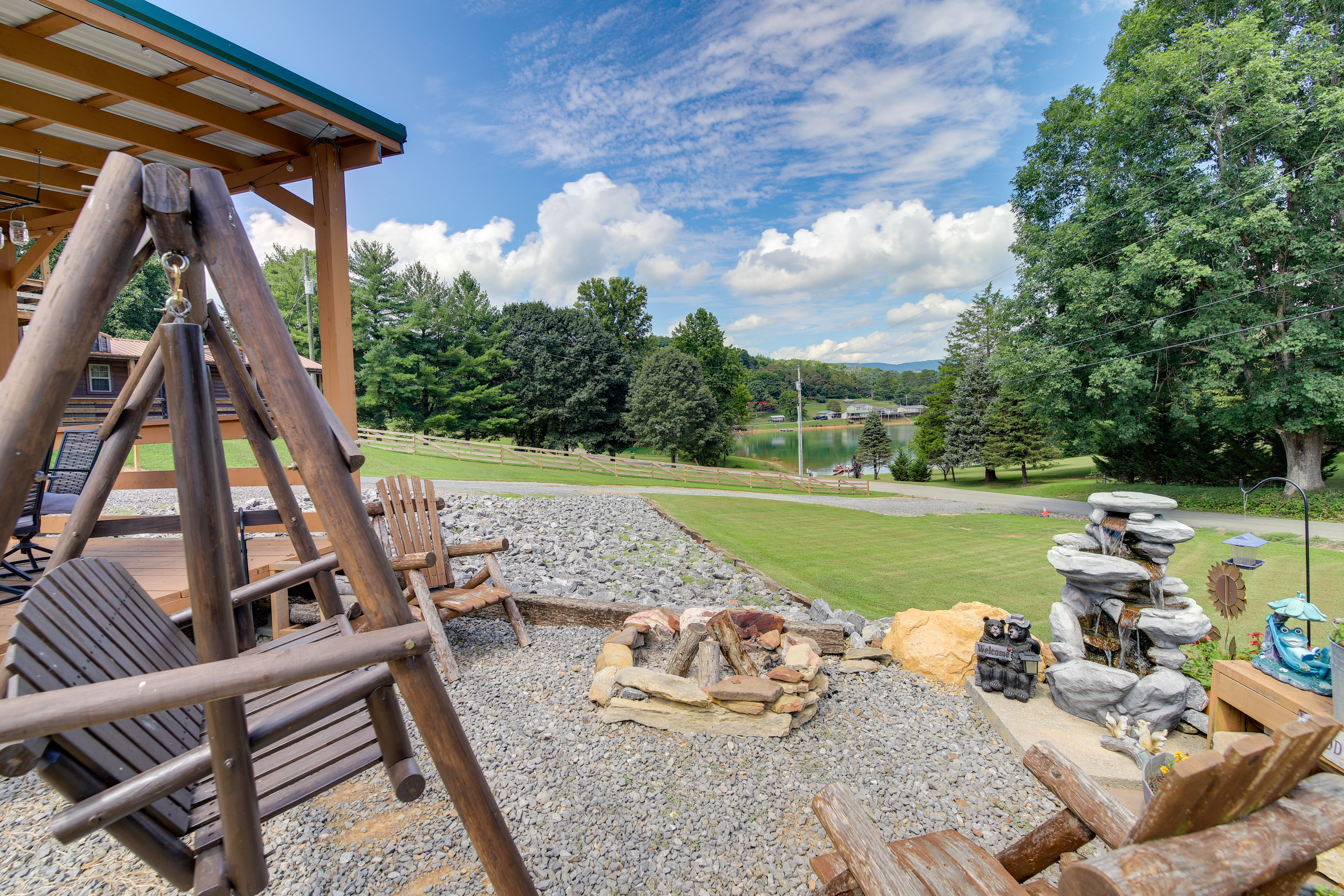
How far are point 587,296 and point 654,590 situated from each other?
33.9 metres

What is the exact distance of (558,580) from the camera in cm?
626

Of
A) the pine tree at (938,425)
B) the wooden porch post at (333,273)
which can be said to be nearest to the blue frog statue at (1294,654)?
the wooden porch post at (333,273)

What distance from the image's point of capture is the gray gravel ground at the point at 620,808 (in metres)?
2.18

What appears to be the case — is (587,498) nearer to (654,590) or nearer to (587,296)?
(654,590)

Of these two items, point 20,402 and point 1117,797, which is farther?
point 1117,797

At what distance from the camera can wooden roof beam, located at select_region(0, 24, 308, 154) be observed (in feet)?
10.1

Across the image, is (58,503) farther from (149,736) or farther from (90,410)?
(90,410)

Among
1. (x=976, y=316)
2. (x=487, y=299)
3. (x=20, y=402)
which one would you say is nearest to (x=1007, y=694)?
(x=20, y=402)

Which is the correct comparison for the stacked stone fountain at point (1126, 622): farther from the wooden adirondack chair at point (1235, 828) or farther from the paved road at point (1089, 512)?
the wooden adirondack chair at point (1235, 828)

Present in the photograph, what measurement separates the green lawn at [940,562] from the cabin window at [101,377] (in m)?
17.5

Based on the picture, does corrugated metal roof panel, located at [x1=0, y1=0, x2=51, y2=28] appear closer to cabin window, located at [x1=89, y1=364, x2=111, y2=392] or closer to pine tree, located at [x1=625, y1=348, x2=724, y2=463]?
cabin window, located at [x1=89, y1=364, x2=111, y2=392]

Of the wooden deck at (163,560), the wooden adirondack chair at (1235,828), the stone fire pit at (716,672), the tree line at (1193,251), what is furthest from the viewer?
the tree line at (1193,251)

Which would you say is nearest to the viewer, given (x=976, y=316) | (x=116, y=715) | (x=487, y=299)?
(x=116, y=715)

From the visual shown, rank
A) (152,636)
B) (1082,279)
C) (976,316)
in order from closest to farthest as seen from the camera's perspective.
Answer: (152,636) → (1082,279) → (976,316)
